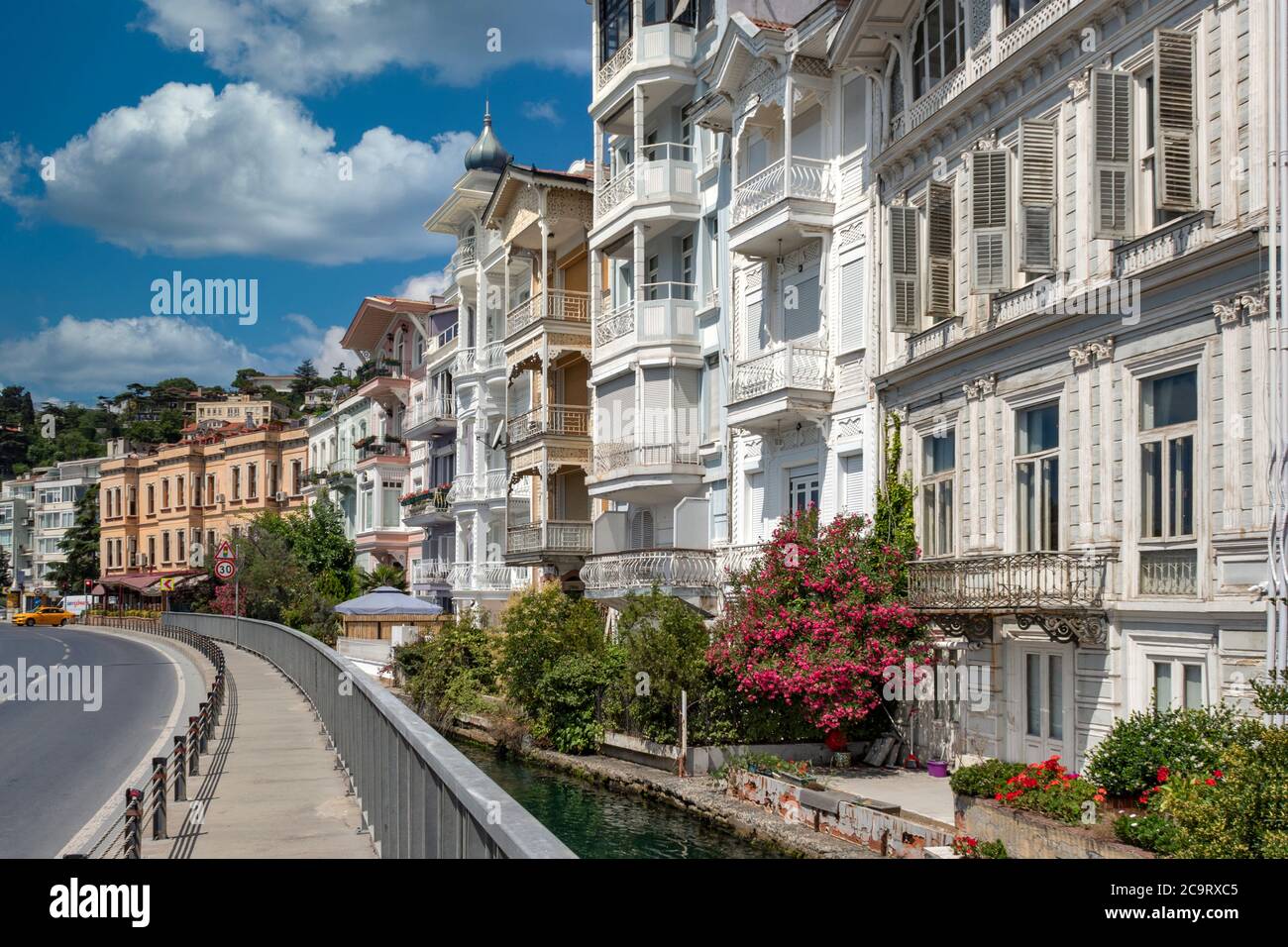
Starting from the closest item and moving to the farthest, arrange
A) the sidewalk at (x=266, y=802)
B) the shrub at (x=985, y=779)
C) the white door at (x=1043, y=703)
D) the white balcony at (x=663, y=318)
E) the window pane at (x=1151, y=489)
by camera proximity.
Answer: the sidewalk at (x=266, y=802) → the shrub at (x=985, y=779) → the window pane at (x=1151, y=489) → the white door at (x=1043, y=703) → the white balcony at (x=663, y=318)

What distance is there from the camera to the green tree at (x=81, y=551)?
109 meters

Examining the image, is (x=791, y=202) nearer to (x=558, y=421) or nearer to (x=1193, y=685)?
(x=1193, y=685)

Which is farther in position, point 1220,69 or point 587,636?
point 587,636

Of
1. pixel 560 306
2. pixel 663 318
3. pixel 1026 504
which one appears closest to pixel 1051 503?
pixel 1026 504

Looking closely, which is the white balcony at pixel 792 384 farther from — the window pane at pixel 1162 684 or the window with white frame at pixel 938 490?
the window pane at pixel 1162 684

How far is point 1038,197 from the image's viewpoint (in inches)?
784

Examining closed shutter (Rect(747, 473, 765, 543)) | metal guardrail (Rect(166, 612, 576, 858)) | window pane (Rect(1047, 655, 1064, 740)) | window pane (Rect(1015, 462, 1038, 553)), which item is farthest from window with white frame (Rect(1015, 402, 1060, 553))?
metal guardrail (Rect(166, 612, 576, 858))

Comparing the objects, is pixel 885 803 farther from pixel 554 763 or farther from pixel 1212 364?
pixel 554 763

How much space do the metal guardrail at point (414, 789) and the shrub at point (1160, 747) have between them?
26.4ft

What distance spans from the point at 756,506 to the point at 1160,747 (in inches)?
630

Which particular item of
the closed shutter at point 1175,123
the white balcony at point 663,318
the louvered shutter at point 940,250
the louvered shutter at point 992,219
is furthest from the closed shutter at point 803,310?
the closed shutter at point 1175,123

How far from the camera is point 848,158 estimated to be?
87.0ft
